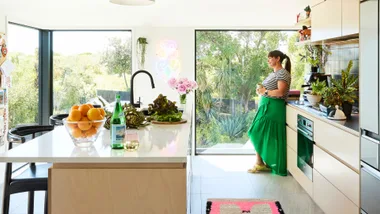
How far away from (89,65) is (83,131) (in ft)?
14.1

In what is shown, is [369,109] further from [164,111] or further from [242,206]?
[242,206]

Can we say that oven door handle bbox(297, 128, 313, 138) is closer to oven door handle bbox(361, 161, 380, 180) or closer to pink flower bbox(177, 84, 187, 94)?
oven door handle bbox(361, 161, 380, 180)

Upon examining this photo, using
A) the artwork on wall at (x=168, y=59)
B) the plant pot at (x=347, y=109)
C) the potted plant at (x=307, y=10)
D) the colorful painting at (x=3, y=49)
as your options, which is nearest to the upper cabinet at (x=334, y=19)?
the potted plant at (x=307, y=10)

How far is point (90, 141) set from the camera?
2037 millimetres

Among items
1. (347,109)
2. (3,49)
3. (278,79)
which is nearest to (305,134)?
(347,109)

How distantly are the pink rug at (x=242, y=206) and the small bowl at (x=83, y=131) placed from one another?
1901 millimetres

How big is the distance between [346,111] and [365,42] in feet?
2.96

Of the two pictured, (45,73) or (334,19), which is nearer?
(334,19)

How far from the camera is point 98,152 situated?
1.88 m

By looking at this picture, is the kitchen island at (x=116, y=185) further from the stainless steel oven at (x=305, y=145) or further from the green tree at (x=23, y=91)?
the green tree at (x=23, y=91)

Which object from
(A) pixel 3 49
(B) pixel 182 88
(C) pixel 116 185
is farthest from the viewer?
(A) pixel 3 49

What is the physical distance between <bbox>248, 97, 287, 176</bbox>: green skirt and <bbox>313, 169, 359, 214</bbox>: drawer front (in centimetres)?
120

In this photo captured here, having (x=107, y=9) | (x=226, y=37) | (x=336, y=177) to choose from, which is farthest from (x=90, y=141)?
(x=226, y=37)

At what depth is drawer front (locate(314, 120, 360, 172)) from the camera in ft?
8.75
